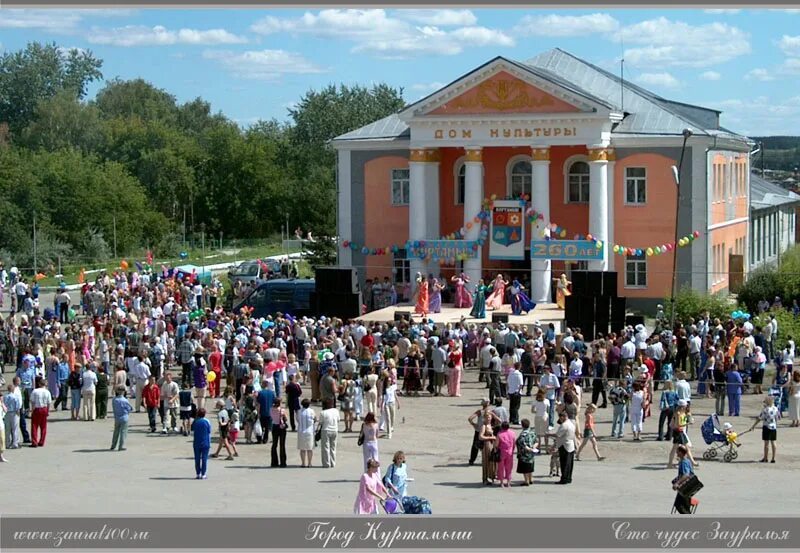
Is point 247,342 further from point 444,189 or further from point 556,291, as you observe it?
point 444,189

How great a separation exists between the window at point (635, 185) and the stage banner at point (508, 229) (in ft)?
10.8

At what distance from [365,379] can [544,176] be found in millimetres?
19295

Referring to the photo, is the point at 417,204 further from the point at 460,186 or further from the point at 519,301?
the point at 519,301

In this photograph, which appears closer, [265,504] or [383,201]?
[265,504]

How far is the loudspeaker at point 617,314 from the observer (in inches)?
1468

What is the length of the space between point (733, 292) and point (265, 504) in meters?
30.1

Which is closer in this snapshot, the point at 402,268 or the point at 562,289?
the point at 562,289

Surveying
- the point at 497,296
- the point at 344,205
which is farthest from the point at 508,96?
the point at 344,205

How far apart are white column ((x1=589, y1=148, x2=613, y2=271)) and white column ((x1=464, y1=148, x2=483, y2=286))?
3.41 m

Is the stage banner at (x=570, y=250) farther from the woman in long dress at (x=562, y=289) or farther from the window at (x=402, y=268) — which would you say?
the window at (x=402, y=268)

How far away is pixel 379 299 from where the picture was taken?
1804 inches

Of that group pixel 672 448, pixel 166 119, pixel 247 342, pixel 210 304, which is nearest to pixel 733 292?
pixel 210 304

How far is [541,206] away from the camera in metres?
45.5

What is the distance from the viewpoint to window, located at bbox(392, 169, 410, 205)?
160 feet
